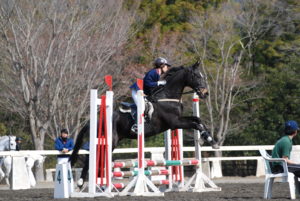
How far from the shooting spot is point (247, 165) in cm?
2897

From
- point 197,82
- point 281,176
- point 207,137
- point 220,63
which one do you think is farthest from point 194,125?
point 220,63

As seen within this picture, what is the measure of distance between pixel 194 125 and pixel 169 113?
61 cm

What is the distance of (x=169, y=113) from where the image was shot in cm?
1456

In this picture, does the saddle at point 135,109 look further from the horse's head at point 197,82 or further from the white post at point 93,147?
the white post at point 93,147

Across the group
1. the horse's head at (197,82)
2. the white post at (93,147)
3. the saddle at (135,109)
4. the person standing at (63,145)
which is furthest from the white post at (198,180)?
the person standing at (63,145)

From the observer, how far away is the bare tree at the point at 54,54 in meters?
25.9

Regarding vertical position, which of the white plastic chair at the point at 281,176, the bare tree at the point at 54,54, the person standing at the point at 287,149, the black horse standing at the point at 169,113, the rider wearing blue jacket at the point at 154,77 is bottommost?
the white plastic chair at the point at 281,176

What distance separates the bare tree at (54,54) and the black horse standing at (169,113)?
38.3 ft

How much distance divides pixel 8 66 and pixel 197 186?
1455cm

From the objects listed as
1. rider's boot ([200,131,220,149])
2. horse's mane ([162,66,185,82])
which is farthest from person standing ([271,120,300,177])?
horse's mane ([162,66,185,82])

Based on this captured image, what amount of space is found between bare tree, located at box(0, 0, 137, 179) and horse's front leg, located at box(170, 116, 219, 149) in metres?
12.3

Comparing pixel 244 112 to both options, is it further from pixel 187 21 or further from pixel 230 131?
pixel 187 21

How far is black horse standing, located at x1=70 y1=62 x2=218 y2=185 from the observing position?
47.4 feet

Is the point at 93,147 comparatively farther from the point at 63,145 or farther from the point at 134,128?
the point at 63,145
